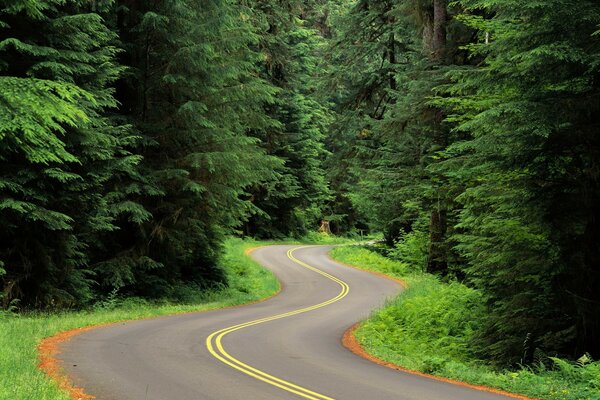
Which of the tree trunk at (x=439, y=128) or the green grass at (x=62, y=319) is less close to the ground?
the tree trunk at (x=439, y=128)

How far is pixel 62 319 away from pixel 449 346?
1111cm

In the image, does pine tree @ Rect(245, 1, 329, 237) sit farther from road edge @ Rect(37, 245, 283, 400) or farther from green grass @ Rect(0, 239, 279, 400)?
road edge @ Rect(37, 245, 283, 400)

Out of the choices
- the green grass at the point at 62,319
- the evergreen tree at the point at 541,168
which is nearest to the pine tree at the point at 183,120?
the green grass at the point at 62,319

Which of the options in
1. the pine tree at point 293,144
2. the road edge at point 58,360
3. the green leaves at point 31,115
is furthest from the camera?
the pine tree at point 293,144

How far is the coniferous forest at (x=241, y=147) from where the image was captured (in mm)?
11133

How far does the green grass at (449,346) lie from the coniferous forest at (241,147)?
845 millimetres

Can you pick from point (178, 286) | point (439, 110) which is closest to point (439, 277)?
point (439, 110)

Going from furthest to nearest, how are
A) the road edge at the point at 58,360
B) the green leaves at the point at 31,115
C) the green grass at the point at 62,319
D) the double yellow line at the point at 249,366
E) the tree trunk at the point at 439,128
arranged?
1. the tree trunk at the point at 439,128
2. the green leaves at the point at 31,115
3. the double yellow line at the point at 249,366
4. the road edge at the point at 58,360
5. the green grass at the point at 62,319

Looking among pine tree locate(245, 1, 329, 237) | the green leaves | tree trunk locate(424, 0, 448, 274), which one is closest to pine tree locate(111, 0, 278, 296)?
the green leaves

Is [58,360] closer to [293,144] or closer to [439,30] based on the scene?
[439,30]

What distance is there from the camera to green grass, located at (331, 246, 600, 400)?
9203 millimetres

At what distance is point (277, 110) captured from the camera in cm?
4584

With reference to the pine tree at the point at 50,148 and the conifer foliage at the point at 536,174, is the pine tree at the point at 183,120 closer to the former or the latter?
the pine tree at the point at 50,148

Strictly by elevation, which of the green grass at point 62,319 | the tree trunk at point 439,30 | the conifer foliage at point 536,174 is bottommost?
the green grass at point 62,319
